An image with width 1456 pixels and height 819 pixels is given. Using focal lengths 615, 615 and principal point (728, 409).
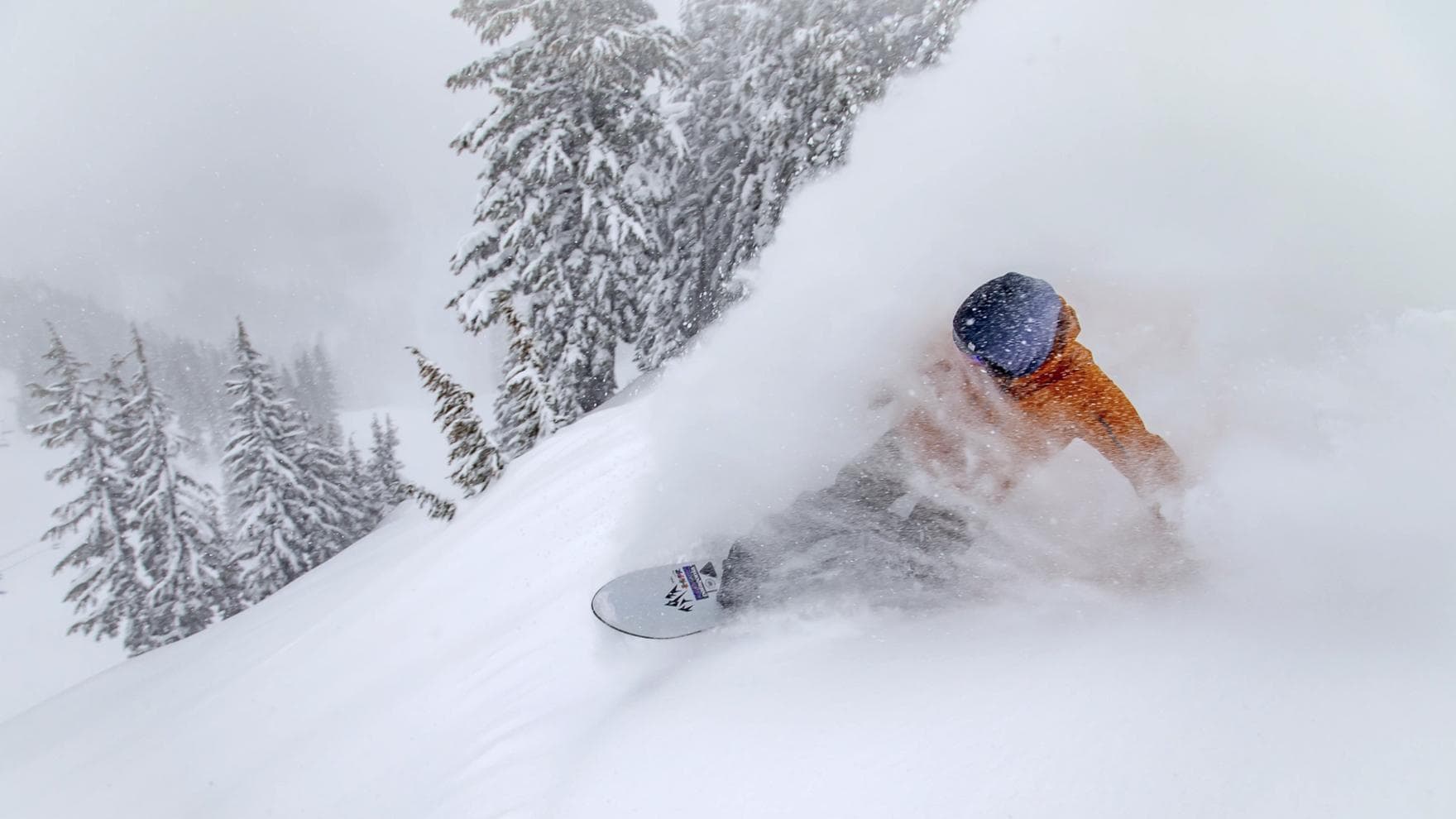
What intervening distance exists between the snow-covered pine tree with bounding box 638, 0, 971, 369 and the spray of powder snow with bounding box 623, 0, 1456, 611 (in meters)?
4.26

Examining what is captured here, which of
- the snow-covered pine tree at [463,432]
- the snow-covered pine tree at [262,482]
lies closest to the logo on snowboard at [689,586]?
the snow-covered pine tree at [463,432]

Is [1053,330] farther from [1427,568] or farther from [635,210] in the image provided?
[635,210]

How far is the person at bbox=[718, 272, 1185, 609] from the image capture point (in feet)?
9.87

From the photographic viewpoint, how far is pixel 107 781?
5848mm

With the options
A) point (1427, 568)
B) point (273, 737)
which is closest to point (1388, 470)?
point (1427, 568)

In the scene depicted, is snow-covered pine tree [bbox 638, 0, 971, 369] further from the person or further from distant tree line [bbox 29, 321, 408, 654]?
distant tree line [bbox 29, 321, 408, 654]

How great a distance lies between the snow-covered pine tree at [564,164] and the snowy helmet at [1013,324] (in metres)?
9.98

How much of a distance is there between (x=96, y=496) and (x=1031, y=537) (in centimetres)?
2544

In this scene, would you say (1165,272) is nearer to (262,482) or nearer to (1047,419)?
(1047,419)

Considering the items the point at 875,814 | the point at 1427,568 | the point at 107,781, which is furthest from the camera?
the point at 107,781

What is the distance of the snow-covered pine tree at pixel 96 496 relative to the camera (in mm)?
18234

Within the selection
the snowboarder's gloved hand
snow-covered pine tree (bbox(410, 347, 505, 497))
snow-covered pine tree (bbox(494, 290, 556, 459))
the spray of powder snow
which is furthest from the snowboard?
snow-covered pine tree (bbox(494, 290, 556, 459))

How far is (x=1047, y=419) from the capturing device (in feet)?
10.5

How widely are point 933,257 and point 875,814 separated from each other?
4.11 meters
